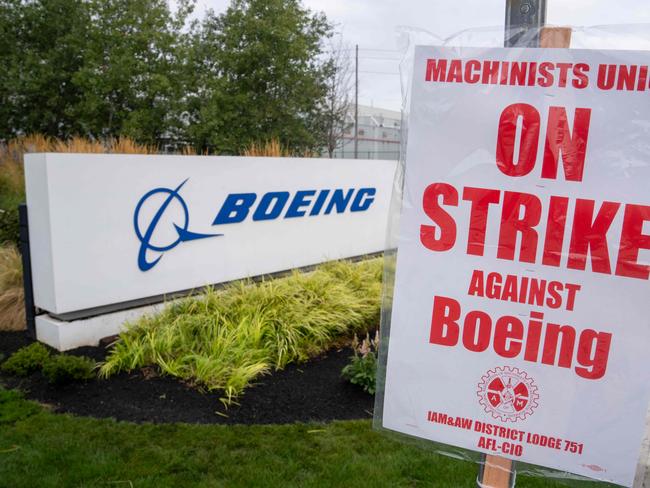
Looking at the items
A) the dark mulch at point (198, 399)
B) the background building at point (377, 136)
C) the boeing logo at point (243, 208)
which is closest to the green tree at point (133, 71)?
the boeing logo at point (243, 208)

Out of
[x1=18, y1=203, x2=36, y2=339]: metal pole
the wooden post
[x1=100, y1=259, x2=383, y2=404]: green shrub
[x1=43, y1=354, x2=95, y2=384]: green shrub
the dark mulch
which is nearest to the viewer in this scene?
the wooden post

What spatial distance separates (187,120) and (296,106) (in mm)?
3844

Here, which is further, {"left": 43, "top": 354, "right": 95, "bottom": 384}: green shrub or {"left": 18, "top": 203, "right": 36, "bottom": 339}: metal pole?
{"left": 18, "top": 203, "right": 36, "bottom": 339}: metal pole

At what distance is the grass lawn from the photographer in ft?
11.2

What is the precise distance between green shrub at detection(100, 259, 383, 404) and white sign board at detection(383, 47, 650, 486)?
9.81 ft

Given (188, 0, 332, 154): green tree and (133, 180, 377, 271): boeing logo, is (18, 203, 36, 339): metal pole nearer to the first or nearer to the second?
(133, 180, 377, 271): boeing logo

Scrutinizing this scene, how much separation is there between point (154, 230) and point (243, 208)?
→ 1472 mm

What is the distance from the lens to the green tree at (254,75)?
1816 cm

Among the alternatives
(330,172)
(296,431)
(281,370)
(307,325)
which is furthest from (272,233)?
(296,431)

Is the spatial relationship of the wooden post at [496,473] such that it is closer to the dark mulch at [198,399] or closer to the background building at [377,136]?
the dark mulch at [198,399]

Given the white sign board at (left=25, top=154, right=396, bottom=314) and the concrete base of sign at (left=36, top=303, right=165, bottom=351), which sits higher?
the white sign board at (left=25, top=154, right=396, bottom=314)

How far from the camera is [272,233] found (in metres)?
7.89

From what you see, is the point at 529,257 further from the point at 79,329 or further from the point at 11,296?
the point at 11,296

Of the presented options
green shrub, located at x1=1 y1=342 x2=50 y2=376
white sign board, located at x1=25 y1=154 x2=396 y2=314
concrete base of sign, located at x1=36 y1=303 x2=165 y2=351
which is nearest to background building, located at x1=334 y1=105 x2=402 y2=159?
white sign board, located at x1=25 y1=154 x2=396 y2=314
